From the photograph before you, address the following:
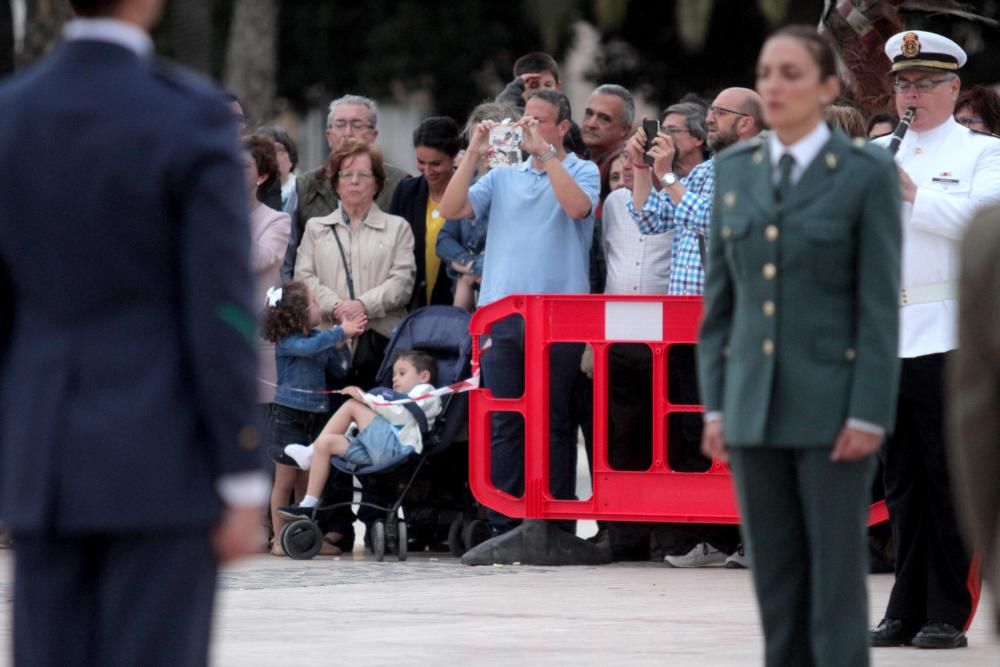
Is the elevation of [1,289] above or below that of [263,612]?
above

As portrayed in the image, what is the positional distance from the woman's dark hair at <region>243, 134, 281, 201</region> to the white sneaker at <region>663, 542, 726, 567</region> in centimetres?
316

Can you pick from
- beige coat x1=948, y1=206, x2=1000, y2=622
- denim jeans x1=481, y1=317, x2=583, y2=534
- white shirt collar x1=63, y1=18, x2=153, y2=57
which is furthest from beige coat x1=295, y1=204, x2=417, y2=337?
beige coat x1=948, y1=206, x2=1000, y2=622

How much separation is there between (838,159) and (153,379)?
2.46 metres

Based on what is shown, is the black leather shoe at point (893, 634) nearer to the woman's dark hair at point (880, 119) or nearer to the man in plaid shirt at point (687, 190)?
the man in plaid shirt at point (687, 190)

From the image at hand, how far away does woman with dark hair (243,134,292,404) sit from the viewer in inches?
443

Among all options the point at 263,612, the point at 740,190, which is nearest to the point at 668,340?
the point at 263,612

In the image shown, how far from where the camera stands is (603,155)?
38.9ft

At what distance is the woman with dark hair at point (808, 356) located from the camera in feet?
18.0

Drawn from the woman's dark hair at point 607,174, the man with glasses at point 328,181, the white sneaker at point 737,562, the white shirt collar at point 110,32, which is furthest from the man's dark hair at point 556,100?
the white shirt collar at point 110,32

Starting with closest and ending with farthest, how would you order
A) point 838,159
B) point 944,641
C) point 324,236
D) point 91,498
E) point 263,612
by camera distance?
1. point 91,498
2. point 838,159
3. point 944,641
4. point 263,612
5. point 324,236

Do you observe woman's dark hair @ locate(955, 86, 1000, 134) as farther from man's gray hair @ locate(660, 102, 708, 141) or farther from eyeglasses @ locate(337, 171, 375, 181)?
eyeglasses @ locate(337, 171, 375, 181)

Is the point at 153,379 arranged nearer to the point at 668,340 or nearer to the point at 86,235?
the point at 86,235

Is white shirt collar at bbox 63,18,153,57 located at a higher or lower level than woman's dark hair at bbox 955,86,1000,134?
lower

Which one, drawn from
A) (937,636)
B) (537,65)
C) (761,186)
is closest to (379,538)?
(537,65)
